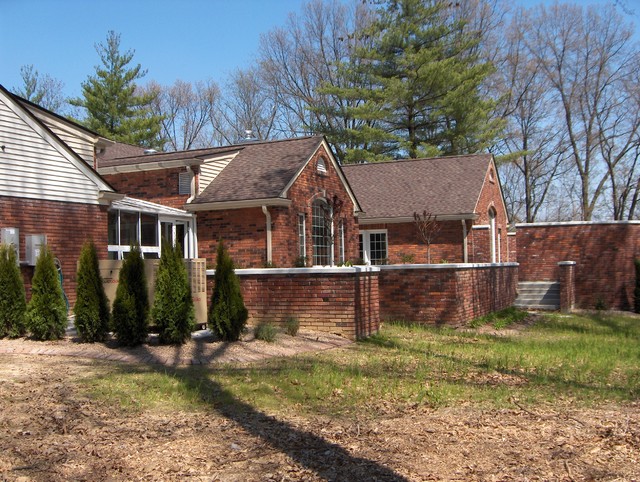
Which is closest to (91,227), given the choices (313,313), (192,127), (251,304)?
(251,304)

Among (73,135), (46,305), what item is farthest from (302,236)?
(46,305)

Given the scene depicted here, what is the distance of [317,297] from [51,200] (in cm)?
650

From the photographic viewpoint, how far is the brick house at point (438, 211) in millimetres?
22109

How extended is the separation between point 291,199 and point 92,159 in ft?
17.8

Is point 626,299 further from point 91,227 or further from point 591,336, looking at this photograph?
point 91,227

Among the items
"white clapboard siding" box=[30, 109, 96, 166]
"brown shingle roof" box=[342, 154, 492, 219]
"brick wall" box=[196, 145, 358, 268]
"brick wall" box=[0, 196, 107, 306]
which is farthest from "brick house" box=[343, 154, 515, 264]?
"brick wall" box=[0, 196, 107, 306]

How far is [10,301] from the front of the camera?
394 inches

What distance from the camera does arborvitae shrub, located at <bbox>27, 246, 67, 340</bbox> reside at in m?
9.73

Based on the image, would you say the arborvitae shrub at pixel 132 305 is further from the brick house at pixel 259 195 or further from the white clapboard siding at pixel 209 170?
the white clapboard siding at pixel 209 170

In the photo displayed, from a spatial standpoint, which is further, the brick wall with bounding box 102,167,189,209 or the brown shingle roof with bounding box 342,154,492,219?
the brown shingle roof with bounding box 342,154,492,219

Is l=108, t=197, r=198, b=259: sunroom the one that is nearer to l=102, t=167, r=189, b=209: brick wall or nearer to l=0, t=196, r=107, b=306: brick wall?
l=102, t=167, r=189, b=209: brick wall

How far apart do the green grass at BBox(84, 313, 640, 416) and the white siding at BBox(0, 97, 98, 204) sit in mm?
7089

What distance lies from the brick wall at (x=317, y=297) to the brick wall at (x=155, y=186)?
22.6 ft

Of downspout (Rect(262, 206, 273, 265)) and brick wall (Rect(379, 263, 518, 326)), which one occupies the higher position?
downspout (Rect(262, 206, 273, 265))
